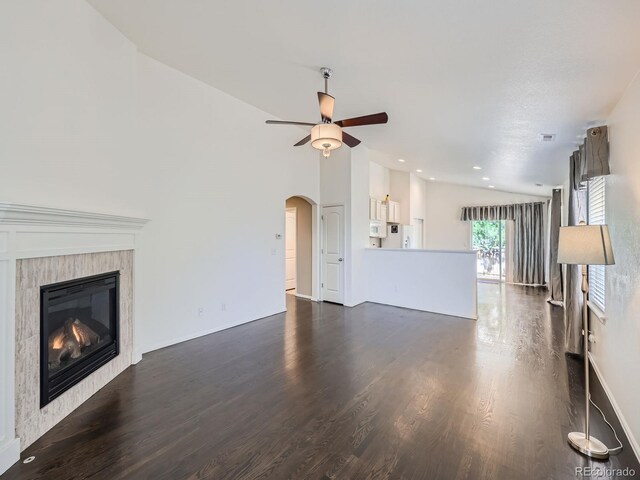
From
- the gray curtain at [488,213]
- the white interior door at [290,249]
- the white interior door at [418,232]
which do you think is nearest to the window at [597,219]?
the white interior door at [418,232]

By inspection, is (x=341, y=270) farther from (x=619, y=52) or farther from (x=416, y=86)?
(x=619, y=52)

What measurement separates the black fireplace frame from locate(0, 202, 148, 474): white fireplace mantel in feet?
0.77

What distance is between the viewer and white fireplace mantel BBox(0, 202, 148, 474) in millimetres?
1760

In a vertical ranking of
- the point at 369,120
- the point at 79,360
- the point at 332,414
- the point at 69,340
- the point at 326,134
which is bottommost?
Result: the point at 332,414

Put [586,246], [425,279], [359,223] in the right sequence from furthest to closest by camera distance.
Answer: [359,223], [425,279], [586,246]

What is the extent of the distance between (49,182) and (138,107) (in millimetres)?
1500

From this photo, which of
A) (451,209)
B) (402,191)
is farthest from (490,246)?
(402,191)

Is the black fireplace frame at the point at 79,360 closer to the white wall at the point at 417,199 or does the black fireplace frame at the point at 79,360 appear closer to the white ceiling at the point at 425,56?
the white ceiling at the point at 425,56

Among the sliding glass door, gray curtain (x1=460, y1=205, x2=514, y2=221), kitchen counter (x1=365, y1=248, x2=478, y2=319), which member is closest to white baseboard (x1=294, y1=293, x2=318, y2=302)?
kitchen counter (x1=365, y1=248, x2=478, y2=319)

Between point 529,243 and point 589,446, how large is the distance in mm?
7950

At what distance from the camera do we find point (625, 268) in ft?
6.81

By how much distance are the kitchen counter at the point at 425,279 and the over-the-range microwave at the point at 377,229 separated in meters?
1.35

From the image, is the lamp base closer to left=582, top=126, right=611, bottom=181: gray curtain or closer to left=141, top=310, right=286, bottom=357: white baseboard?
left=582, top=126, right=611, bottom=181: gray curtain

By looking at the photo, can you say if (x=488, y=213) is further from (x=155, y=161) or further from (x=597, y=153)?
(x=155, y=161)
